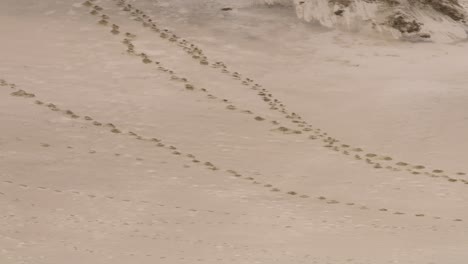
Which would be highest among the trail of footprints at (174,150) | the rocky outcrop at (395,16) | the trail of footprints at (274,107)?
the rocky outcrop at (395,16)

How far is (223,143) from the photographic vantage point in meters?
8.35

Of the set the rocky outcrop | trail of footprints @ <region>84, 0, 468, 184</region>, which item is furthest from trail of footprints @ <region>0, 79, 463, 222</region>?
the rocky outcrop

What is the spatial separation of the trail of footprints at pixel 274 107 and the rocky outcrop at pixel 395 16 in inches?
92.0

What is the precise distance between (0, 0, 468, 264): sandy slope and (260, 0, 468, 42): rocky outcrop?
0.37 metres

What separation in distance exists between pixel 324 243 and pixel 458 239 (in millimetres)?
1029

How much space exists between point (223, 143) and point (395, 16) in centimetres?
556

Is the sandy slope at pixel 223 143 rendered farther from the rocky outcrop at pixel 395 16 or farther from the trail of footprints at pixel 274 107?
the rocky outcrop at pixel 395 16

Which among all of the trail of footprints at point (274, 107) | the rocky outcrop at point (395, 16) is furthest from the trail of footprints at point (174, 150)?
the rocky outcrop at point (395, 16)

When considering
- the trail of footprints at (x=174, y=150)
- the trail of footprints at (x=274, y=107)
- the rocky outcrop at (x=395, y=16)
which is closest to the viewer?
the trail of footprints at (x=174, y=150)

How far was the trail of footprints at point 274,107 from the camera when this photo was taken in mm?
7844

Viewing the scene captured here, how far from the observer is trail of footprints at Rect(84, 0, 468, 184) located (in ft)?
25.7

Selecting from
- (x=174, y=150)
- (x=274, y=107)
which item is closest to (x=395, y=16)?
(x=274, y=107)

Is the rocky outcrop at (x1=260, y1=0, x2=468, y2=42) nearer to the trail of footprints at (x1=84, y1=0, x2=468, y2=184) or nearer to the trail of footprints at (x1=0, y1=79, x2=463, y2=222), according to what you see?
the trail of footprints at (x1=84, y1=0, x2=468, y2=184)

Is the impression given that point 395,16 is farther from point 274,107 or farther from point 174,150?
point 174,150
